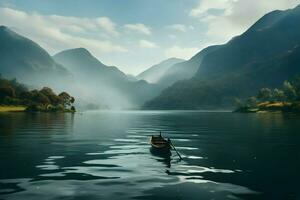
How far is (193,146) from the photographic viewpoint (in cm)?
6031

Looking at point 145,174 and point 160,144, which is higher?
point 160,144

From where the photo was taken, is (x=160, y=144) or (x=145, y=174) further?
(x=160, y=144)

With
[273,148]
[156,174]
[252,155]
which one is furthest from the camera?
[273,148]

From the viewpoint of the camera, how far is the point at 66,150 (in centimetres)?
5256

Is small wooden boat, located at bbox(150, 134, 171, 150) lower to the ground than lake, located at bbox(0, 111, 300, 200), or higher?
higher

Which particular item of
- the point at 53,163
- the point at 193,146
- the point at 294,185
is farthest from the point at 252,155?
the point at 53,163

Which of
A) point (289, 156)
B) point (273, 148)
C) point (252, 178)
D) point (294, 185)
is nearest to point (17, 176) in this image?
point (252, 178)

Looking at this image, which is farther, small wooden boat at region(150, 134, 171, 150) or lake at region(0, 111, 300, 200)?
small wooden boat at region(150, 134, 171, 150)

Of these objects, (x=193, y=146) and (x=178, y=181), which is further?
(x=193, y=146)

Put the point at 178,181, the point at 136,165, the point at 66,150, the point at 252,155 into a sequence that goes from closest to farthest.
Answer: the point at 178,181 → the point at 136,165 → the point at 252,155 → the point at 66,150

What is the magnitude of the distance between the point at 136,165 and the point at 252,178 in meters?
13.7

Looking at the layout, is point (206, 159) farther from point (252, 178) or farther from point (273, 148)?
point (273, 148)

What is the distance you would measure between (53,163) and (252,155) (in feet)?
91.5

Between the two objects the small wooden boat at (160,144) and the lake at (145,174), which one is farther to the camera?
the small wooden boat at (160,144)
